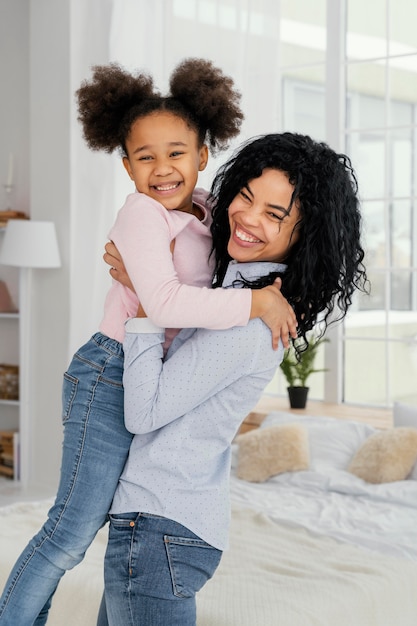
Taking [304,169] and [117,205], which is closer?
[304,169]

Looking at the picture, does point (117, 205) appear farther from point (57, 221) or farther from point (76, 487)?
point (76, 487)

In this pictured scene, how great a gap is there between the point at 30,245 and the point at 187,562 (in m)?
3.56

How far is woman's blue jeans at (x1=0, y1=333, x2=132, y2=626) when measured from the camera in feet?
5.03

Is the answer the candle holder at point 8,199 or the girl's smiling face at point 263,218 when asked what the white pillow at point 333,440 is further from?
the candle holder at point 8,199

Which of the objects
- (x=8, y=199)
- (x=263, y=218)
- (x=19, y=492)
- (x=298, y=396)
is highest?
(x=8, y=199)

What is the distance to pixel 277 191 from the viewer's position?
1510mm

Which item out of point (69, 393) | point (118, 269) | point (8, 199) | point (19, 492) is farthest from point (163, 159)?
point (8, 199)

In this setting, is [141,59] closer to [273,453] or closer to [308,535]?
[273,453]

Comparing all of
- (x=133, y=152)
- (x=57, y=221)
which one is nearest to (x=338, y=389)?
(x=57, y=221)

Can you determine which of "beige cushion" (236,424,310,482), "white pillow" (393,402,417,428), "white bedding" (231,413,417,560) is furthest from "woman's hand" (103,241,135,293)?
"white pillow" (393,402,417,428)

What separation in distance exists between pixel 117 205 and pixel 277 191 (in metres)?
3.23

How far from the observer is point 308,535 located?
9.73ft

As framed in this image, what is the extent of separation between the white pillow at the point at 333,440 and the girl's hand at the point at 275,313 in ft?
7.50

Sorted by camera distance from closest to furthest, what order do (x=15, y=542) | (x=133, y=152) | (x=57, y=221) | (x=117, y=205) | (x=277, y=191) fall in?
(x=277, y=191) < (x=133, y=152) < (x=15, y=542) < (x=117, y=205) < (x=57, y=221)
